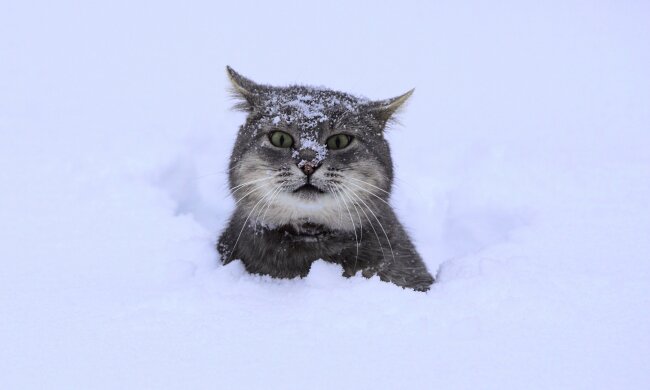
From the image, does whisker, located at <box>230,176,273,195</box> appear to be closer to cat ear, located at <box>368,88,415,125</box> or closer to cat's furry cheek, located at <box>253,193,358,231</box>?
cat's furry cheek, located at <box>253,193,358,231</box>

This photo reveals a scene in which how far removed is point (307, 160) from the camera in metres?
3.57

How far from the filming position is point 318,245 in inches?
155

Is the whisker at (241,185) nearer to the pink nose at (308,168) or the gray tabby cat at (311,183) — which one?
the gray tabby cat at (311,183)

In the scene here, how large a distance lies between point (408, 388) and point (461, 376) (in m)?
0.26

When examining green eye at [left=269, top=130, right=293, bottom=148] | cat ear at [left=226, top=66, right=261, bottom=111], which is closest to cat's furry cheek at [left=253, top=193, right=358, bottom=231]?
green eye at [left=269, top=130, right=293, bottom=148]

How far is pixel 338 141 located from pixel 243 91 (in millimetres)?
852

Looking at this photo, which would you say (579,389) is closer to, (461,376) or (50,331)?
(461,376)

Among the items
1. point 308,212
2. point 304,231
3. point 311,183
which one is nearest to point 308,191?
point 311,183

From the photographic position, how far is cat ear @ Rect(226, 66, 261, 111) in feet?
13.8

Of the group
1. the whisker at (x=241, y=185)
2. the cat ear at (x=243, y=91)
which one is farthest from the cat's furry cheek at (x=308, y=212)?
the cat ear at (x=243, y=91)

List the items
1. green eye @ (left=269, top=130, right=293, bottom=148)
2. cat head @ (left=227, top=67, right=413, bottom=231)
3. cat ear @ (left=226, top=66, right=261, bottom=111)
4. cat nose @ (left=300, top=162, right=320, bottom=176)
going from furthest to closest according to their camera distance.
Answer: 1. cat ear @ (left=226, top=66, right=261, bottom=111)
2. green eye @ (left=269, top=130, right=293, bottom=148)
3. cat head @ (left=227, top=67, right=413, bottom=231)
4. cat nose @ (left=300, top=162, right=320, bottom=176)

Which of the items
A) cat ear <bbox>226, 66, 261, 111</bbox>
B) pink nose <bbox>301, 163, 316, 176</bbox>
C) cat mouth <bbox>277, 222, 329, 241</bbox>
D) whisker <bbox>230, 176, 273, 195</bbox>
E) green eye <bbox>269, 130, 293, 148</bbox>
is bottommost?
cat mouth <bbox>277, 222, 329, 241</bbox>

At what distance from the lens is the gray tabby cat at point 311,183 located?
3.68 m

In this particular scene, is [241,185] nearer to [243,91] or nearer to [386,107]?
[243,91]
